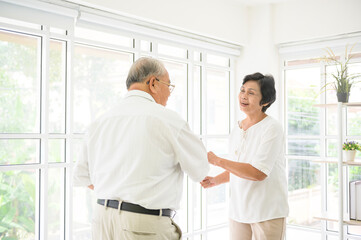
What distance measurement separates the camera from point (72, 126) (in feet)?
Answer: 8.80

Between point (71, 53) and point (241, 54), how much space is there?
2.09 meters

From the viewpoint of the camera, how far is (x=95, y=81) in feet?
9.66

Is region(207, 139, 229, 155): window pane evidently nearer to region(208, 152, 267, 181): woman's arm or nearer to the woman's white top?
the woman's white top

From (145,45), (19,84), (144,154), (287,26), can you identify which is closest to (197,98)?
(145,45)

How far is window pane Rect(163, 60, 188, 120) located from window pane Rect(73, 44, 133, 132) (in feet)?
1.75

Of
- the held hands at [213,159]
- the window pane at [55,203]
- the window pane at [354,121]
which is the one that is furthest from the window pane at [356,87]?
the window pane at [55,203]

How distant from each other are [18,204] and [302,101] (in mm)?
2935

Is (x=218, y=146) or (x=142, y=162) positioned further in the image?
(x=218, y=146)

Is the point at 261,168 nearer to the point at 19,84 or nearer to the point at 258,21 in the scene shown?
the point at 19,84

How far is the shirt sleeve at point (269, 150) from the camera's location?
2.16 m

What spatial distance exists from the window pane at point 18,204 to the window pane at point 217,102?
193cm

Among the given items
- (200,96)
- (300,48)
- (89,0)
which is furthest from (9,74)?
(300,48)

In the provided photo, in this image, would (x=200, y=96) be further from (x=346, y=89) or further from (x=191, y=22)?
(x=346, y=89)

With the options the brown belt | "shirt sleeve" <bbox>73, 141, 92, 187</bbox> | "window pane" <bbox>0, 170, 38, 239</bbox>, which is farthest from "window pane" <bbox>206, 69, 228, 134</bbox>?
the brown belt
